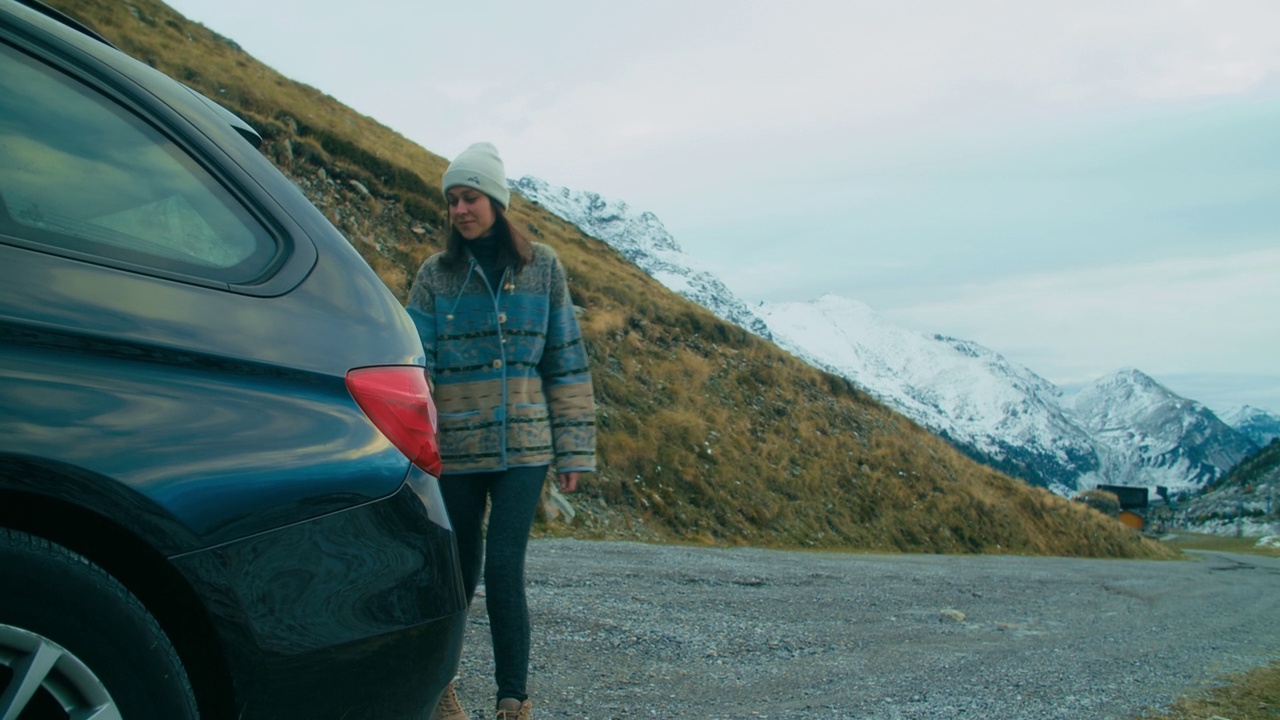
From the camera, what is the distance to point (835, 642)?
557 cm

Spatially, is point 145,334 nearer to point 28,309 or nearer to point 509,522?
point 28,309

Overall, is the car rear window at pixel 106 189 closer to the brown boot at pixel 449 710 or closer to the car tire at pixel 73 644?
→ the car tire at pixel 73 644

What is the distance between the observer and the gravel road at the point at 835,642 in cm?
408

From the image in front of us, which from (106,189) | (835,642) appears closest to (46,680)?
(106,189)

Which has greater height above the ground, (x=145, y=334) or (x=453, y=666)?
(x=145, y=334)

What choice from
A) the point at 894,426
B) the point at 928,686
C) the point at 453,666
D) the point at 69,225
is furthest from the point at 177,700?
the point at 894,426

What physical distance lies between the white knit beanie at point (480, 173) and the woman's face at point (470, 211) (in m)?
0.02

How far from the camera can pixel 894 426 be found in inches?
971

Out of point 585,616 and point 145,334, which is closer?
point 145,334

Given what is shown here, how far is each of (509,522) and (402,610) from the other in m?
1.11

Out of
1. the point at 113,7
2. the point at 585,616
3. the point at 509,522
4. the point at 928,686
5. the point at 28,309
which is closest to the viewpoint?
the point at 28,309

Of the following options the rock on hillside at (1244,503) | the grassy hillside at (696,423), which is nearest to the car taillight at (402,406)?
the grassy hillside at (696,423)

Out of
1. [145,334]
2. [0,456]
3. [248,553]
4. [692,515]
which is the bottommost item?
[692,515]

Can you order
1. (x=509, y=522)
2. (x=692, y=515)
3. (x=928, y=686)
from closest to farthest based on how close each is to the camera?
(x=509, y=522)
(x=928, y=686)
(x=692, y=515)
